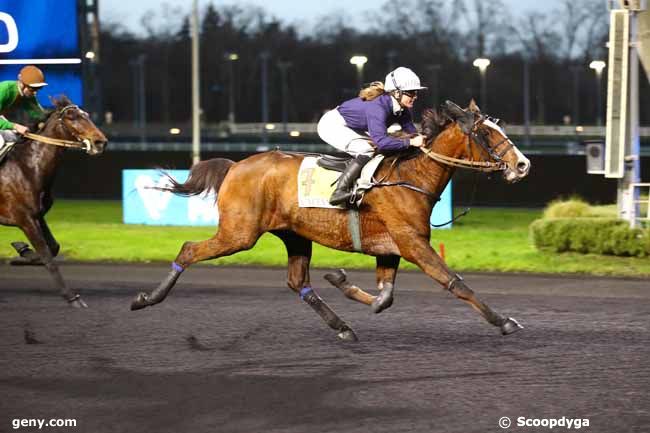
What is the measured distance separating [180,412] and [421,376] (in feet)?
5.97

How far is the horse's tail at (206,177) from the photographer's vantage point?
33.4 ft

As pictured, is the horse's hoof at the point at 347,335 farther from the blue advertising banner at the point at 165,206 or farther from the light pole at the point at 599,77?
the light pole at the point at 599,77

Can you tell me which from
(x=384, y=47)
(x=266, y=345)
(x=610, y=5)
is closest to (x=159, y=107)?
(x=384, y=47)

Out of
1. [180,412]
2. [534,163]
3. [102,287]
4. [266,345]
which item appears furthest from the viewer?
[534,163]

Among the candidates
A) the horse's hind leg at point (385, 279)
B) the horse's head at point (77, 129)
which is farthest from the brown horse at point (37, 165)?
the horse's hind leg at point (385, 279)

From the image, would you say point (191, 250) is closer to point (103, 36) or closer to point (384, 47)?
point (384, 47)

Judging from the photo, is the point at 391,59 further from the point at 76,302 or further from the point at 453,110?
the point at 453,110

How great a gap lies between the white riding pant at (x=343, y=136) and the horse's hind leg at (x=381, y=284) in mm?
926

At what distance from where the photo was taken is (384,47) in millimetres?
104250

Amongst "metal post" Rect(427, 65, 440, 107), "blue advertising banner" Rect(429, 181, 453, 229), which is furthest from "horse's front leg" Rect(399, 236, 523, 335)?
"metal post" Rect(427, 65, 440, 107)

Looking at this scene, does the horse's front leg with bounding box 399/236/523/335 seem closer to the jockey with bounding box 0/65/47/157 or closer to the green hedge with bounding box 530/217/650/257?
the jockey with bounding box 0/65/47/157

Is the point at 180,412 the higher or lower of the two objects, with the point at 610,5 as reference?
lower

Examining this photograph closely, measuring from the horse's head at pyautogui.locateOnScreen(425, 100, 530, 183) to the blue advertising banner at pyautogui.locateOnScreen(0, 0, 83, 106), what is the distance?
9.32 meters

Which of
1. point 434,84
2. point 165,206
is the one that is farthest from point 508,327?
point 434,84
